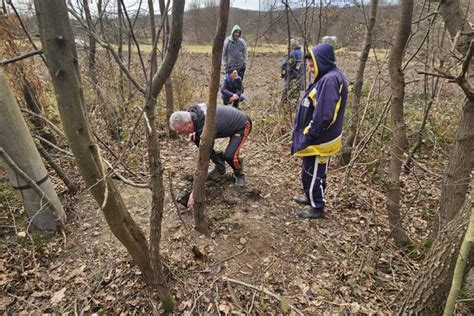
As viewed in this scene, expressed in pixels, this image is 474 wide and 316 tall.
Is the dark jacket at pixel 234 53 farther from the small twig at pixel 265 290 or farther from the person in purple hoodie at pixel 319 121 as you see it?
the small twig at pixel 265 290

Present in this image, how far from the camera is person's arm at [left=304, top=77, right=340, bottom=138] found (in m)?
2.93

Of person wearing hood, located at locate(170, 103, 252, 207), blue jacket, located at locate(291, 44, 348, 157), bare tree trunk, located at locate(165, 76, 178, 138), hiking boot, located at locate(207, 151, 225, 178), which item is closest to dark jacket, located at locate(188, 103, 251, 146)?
person wearing hood, located at locate(170, 103, 252, 207)

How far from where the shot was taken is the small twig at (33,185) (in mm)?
2492

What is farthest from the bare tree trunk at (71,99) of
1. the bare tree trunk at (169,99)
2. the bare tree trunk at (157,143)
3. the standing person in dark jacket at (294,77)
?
the standing person in dark jacket at (294,77)

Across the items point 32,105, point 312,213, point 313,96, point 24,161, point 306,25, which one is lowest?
point 312,213

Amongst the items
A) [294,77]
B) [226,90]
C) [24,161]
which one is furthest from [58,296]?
[294,77]

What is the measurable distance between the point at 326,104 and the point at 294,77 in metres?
4.11

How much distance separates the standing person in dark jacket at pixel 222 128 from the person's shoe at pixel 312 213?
3.12ft

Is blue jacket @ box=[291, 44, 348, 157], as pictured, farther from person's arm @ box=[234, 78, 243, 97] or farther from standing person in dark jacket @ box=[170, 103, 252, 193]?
person's arm @ box=[234, 78, 243, 97]

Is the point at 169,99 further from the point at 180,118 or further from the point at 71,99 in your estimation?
the point at 71,99

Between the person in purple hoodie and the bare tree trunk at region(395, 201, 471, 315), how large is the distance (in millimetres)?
1502

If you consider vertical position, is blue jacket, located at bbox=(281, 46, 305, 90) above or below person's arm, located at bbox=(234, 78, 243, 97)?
above

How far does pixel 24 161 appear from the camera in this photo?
2.66m

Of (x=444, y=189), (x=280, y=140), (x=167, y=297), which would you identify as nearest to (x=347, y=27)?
(x=280, y=140)
